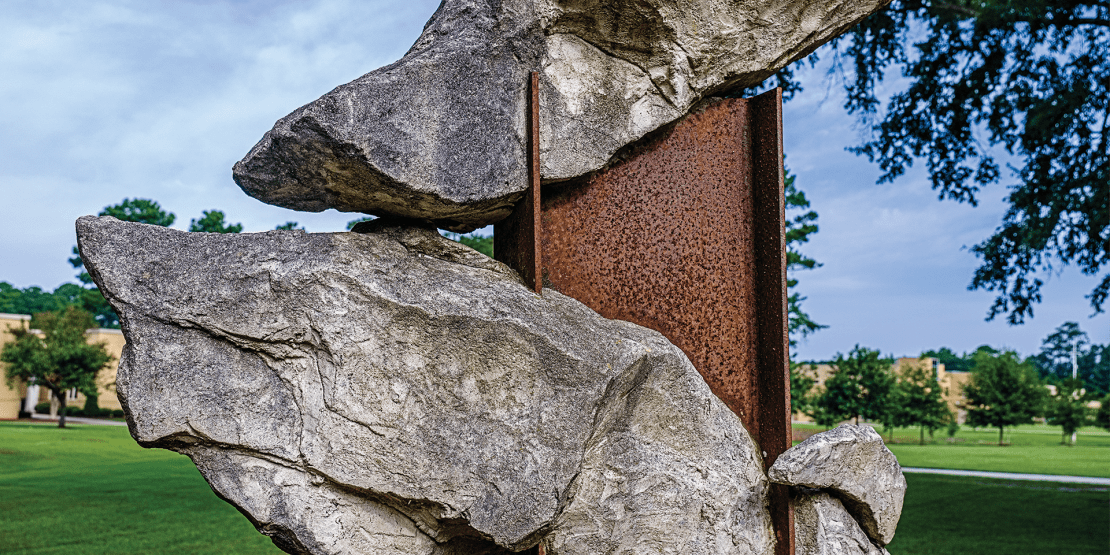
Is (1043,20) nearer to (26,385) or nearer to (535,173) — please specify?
(535,173)

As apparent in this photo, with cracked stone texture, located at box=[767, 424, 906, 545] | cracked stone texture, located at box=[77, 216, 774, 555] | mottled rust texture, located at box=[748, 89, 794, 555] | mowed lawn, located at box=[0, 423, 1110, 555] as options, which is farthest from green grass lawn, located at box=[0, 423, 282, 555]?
cracked stone texture, located at box=[767, 424, 906, 545]

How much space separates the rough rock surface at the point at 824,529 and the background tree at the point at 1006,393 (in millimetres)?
25599

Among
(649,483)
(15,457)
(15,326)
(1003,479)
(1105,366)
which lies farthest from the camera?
(1105,366)

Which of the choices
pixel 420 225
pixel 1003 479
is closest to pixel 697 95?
pixel 420 225

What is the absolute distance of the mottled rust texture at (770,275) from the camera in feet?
11.4

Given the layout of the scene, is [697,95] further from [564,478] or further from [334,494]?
[334,494]

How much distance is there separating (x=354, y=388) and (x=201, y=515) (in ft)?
29.1

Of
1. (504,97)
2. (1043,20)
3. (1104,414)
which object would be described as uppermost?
(1043,20)

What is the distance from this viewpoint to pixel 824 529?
3.34 metres

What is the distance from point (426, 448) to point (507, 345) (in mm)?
461

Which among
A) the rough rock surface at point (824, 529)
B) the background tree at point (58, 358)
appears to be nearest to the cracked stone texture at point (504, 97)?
the rough rock surface at point (824, 529)

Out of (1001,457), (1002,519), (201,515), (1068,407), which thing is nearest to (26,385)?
(201,515)

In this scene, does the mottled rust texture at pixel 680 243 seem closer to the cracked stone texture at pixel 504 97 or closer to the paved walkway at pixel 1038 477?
the cracked stone texture at pixel 504 97

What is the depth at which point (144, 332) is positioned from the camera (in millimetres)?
2752
